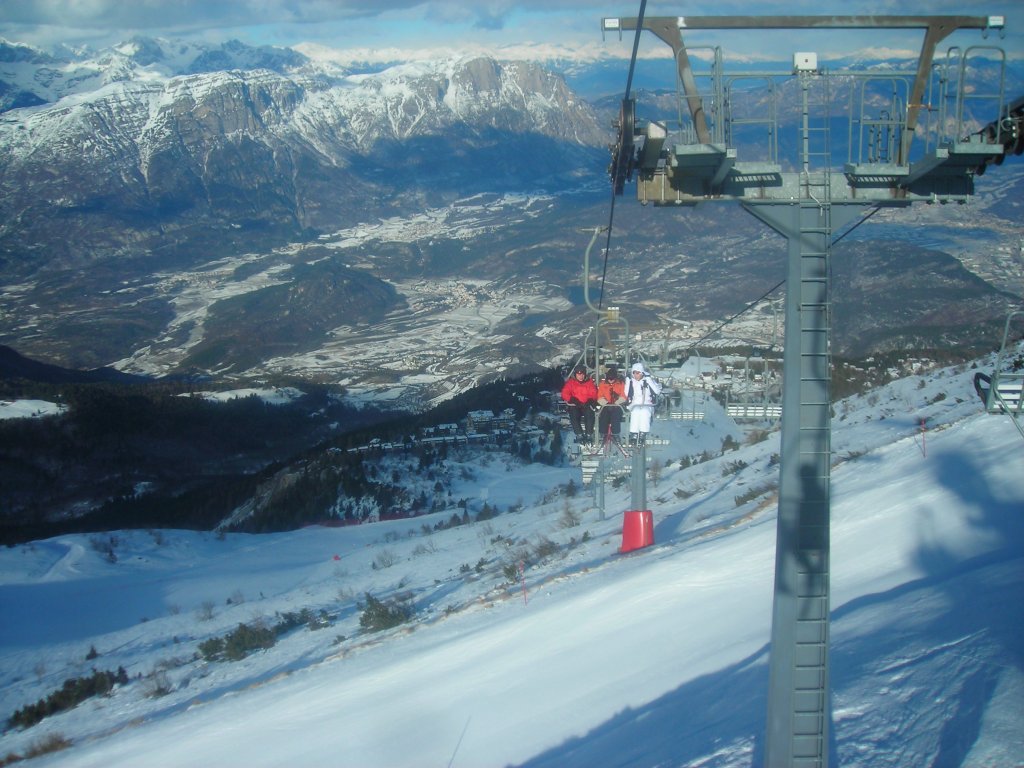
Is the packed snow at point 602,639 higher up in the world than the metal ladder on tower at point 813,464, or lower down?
lower down

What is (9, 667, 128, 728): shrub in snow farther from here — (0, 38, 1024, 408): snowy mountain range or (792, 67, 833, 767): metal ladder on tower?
(792, 67, 833, 767): metal ladder on tower

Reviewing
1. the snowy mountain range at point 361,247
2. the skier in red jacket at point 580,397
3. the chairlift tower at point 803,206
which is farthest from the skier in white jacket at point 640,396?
the chairlift tower at point 803,206

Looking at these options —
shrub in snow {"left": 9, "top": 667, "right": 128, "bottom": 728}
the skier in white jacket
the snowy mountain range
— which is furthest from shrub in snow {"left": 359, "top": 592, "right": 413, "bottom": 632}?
the snowy mountain range

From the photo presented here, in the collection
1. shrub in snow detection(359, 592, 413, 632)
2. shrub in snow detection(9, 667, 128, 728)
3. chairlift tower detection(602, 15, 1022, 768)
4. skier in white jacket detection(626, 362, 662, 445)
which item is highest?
chairlift tower detection(602, 15, 1022, 768)

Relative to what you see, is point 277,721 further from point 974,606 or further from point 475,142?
point 475,142

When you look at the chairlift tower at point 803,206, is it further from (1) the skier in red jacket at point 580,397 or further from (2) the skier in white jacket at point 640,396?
(1) the skier in red jacket at point 580,397

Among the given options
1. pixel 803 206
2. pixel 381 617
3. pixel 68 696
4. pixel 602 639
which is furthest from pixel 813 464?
pixel 68 696

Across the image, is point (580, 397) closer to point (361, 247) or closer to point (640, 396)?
point (640, 396)
